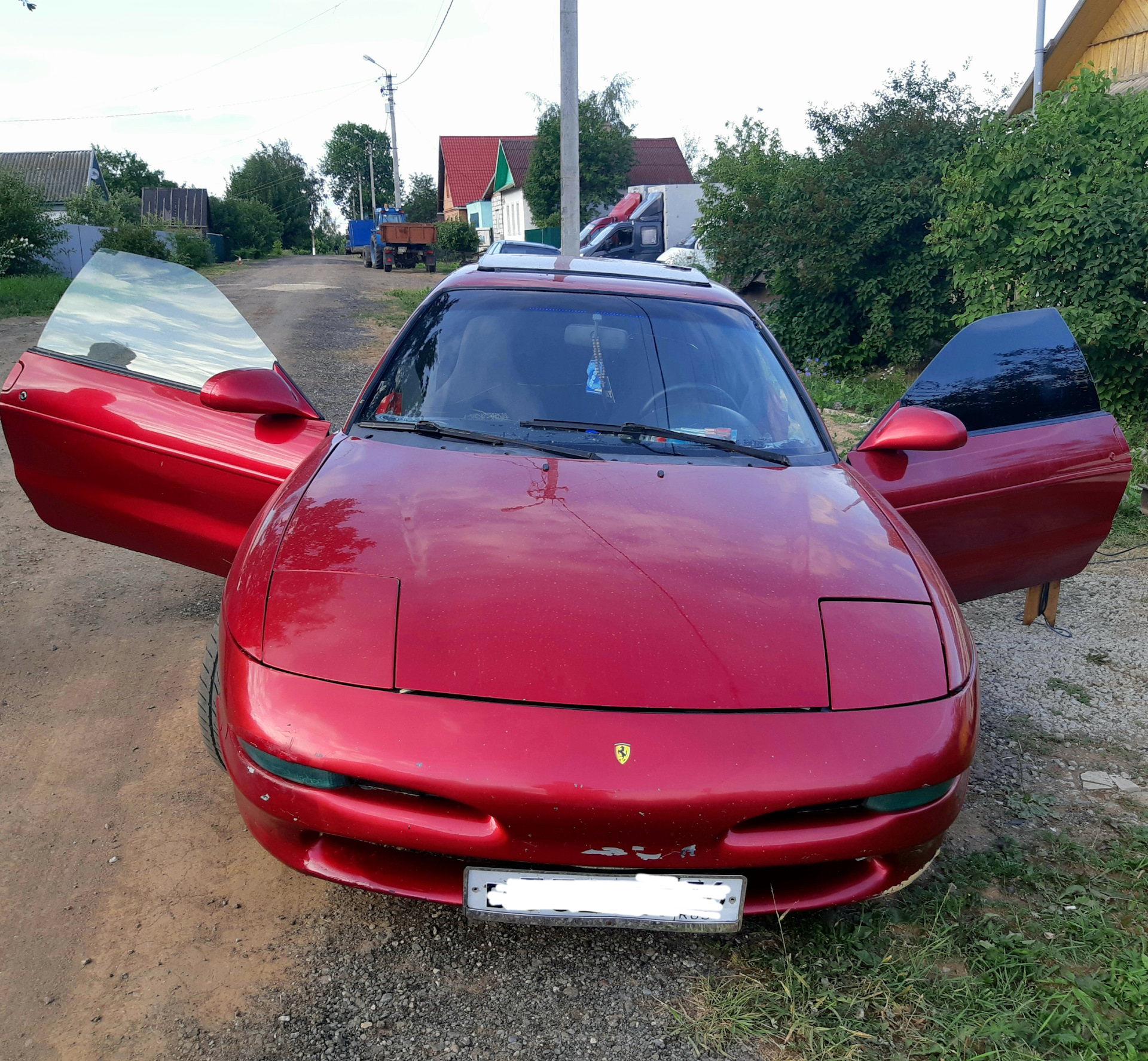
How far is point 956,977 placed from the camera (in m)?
2.11

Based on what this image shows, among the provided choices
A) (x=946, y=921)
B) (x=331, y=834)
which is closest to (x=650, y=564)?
(x=331, y=834)

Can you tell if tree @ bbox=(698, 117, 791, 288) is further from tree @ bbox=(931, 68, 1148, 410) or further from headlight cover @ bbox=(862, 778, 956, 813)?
headlight cover @ bbox=(862, 778, 956, 813)

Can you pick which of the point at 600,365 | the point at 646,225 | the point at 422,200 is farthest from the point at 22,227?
the point at 422,200

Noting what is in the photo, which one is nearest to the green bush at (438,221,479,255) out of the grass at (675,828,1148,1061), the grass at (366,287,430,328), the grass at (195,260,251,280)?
the grass at (195,260,251,280)

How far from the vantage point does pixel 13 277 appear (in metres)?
19.1

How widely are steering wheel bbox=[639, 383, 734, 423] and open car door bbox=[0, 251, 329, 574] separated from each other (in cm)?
111

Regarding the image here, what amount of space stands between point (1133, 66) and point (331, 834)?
54.1ft

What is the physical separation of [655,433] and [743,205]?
39.3ft

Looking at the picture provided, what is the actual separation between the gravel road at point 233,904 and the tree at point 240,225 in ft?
179

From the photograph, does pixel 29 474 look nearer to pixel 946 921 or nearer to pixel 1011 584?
pixel 946 921

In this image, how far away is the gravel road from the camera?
1.95 meters

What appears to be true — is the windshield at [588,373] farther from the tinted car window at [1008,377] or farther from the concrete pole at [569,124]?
the concrete pole at [569,124]

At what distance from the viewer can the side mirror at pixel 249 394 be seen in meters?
2.96

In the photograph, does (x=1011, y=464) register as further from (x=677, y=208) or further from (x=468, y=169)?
(x=468, y=169)
